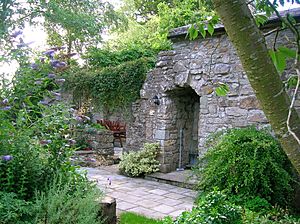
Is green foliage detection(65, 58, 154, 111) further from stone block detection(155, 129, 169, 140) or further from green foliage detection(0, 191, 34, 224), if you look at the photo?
green foliage detection(0, 191, 34, 224)

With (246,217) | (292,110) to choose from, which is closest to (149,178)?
(246,217)

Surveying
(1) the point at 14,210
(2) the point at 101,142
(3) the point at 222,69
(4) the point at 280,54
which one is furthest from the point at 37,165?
(2) the point at 101,142

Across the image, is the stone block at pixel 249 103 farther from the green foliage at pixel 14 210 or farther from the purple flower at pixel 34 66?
the green foliage at pixel 14 210

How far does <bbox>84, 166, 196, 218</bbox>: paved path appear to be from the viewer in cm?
420

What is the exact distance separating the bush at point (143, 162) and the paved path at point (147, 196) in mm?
157

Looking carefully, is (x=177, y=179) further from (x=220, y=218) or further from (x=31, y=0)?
(x=31, y=0)

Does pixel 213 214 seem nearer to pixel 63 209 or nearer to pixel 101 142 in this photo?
pixel 63 209

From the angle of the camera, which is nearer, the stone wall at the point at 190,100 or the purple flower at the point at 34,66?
the purple flower at the point at 34,66

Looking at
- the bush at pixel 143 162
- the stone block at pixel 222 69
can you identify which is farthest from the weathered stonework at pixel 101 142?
the stone block at pixel 222 69

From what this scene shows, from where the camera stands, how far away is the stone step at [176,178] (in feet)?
18.0

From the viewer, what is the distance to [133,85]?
707 centimetres

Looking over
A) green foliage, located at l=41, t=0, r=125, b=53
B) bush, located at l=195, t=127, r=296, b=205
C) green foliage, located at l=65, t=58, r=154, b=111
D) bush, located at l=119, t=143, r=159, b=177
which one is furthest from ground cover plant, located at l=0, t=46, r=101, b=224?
green foliage, located at l=41, t=0, r=125, b=53

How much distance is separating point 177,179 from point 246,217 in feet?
8.83

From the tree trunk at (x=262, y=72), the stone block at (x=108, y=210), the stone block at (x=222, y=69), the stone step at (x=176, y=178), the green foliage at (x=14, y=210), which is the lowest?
the stone step at (x=176, y=178)
